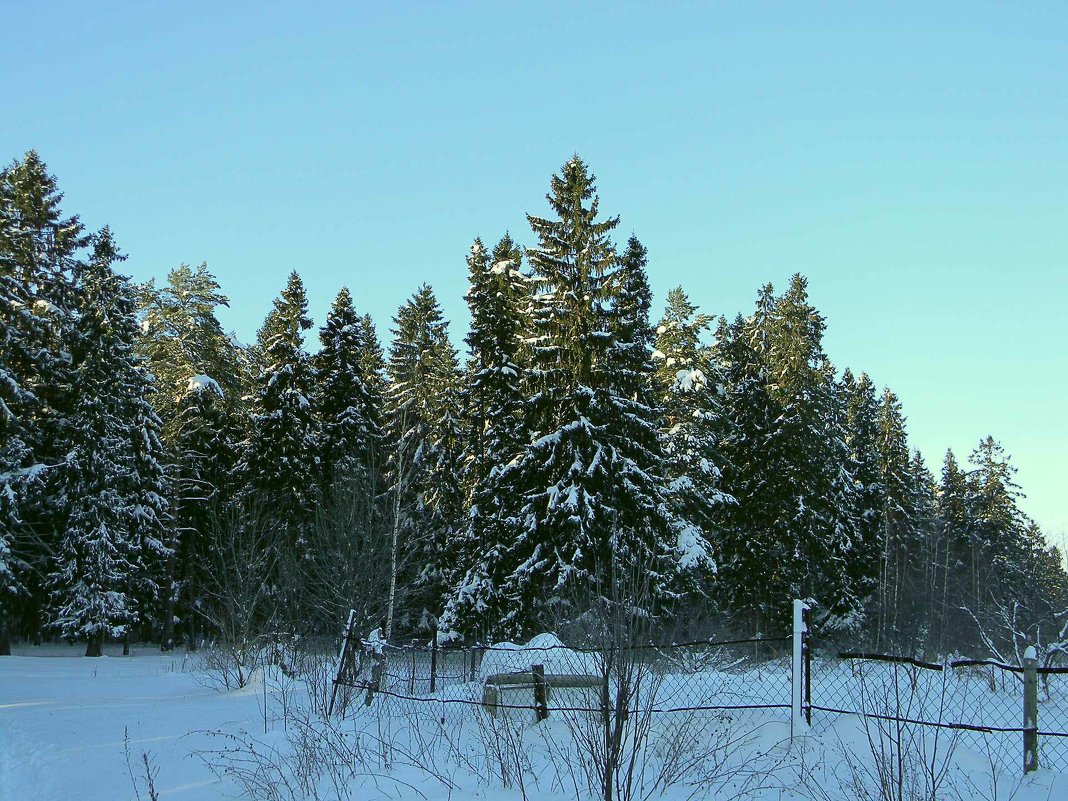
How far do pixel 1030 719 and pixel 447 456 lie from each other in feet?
89.0

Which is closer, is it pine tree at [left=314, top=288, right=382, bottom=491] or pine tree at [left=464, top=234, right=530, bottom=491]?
pine tree at [left=464, top=234, right=530, bottom=491]

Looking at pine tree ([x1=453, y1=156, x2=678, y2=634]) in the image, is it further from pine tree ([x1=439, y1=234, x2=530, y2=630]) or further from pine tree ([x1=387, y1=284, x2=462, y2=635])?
pine tree ([x1=387, y1=284, x2=462, y2=635])

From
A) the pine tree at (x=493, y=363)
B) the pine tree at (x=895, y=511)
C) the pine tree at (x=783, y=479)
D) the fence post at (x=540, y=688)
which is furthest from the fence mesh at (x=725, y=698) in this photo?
the pine tree at (x=895, y=511)

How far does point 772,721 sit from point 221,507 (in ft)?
114

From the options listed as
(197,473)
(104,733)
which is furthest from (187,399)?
(104,733)

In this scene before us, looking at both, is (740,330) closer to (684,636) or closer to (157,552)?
(684,636)

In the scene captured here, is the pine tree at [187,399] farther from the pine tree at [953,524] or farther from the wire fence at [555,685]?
the pine tree at [953,524]

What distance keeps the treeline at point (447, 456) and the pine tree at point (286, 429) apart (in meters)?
0.11

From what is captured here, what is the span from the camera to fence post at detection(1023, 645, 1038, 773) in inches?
305

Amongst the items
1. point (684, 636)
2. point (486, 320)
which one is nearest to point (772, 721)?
point (684, 636)

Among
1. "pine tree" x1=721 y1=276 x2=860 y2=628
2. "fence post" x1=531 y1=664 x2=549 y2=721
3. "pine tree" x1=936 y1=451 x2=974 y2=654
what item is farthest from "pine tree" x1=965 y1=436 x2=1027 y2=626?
"fence post" x1=531 y1=664 x2=549 y2=721

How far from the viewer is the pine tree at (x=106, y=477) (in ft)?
105

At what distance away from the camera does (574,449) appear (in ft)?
78.4

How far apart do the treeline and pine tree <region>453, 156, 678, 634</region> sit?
70 millimetres
